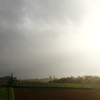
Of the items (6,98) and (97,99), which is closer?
(6,98)

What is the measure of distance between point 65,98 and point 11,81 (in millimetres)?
16946

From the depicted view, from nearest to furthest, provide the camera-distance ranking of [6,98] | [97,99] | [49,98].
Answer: [6,98]
[49,98]
[97,99]

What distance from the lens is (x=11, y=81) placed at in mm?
37250

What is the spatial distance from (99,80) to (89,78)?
13.6 feet

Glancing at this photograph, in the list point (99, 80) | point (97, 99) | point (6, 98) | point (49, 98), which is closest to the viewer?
point (6, 98)

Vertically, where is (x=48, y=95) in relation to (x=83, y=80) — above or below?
below

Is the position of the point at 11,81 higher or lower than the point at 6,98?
higher

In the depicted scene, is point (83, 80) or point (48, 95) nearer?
point (48, 95)

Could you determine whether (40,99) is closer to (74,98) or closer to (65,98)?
(65,98)

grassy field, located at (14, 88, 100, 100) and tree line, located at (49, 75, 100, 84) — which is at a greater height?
tree line, located at (49, 75, 100, 84)

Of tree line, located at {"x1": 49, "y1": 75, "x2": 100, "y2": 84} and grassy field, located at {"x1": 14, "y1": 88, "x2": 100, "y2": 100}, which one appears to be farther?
tree line, located at {"x1": 49, "y1": 75, "x2": 100, "y2": 84}

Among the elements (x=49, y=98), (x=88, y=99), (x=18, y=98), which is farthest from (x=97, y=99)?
(x=18, y=98)

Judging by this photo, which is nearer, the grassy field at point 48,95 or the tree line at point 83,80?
the grassy field at point 48,95

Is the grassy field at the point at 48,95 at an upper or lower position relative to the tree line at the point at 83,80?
lower
